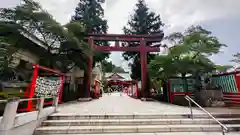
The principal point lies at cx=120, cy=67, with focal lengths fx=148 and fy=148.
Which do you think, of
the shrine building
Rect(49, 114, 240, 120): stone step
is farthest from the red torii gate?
Rect(49, 114, 240, 120): stone step

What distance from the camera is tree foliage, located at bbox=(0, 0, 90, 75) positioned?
8094 millimetres

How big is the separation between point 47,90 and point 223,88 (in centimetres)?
876

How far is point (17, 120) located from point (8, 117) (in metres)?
0.27

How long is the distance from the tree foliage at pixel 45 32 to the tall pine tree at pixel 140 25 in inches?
331

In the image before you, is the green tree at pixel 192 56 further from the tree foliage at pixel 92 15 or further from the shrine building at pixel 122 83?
the tree foliage at pixel 92 15

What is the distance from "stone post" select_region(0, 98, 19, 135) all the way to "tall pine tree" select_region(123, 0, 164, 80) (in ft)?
48.6

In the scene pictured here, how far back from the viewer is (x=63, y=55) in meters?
9.81

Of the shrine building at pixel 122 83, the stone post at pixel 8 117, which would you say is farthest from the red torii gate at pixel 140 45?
the stone post at pixel 8 117

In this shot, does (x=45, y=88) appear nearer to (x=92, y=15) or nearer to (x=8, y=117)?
(x=8, y=117)

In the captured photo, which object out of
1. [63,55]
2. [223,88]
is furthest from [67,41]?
[223,88]

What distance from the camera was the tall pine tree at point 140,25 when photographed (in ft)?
59.1

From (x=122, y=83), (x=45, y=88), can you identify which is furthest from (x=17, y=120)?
(x=122, y=83)

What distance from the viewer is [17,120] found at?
335 centimetres

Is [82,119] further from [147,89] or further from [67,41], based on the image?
[147,89]
